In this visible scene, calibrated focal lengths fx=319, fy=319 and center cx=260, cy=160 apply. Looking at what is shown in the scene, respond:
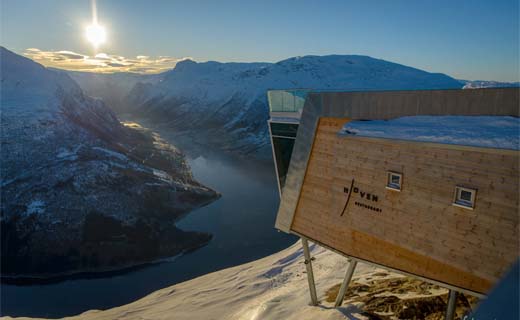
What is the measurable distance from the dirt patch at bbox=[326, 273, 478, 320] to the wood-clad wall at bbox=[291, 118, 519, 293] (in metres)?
4.80

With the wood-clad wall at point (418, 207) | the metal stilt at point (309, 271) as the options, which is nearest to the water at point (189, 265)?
the metal stilt at point (309, 271)

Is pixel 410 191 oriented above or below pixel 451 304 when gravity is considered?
above

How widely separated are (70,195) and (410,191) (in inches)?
2266

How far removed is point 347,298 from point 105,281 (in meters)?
34.5

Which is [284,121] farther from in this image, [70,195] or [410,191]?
[70,195]

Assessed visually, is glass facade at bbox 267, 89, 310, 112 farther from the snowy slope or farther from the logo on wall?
the snowy slope

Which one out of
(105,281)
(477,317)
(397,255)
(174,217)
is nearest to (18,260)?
(105,281)

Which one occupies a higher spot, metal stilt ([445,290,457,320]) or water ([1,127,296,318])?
metal stilt ([445,290,457,320])

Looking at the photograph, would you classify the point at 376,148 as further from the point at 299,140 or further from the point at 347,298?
the point at 347,298

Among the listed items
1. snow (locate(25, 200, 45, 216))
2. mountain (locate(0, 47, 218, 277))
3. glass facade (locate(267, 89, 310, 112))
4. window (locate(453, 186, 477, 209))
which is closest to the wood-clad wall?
window (locate(453, 186, 477, 209))

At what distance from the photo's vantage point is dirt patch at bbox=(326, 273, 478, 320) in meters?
14.8

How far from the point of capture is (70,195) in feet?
177

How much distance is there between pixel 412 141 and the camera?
9828 millimetres

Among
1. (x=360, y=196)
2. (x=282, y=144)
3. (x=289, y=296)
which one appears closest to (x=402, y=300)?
(x=360, y=196)
